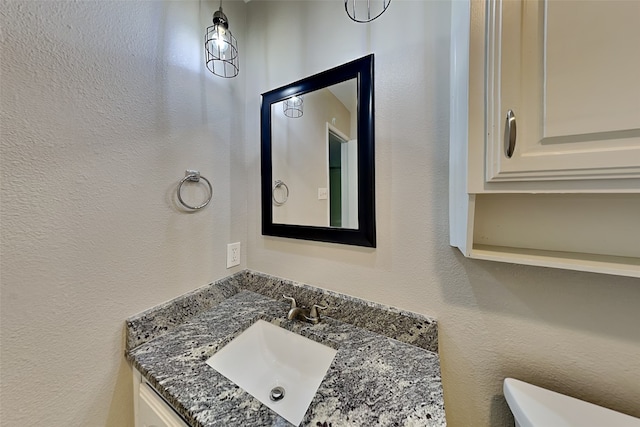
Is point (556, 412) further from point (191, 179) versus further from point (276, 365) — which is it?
point (191, 179)

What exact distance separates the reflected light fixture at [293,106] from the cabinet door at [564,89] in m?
0.76

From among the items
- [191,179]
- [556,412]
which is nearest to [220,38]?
[191,179]

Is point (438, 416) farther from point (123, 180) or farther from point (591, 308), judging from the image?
point (123, 180)

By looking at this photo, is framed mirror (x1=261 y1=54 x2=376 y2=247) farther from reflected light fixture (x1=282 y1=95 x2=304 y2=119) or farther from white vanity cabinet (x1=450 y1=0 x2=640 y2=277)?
white vanity cabinet (x1=450 y1=0 x2=640 y2=277)

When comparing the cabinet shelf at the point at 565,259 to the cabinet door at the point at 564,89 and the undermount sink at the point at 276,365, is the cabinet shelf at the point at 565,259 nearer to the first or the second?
the cabinet door at the point at 564,89

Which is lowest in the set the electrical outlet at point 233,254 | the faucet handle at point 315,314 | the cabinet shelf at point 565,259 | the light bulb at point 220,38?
the faucet handle at point 315,314

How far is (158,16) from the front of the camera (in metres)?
0.84

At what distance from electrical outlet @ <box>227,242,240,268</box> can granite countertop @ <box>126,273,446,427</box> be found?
0.92 ft

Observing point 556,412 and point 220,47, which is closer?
point 556,412

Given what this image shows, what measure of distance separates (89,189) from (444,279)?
3.95 ft

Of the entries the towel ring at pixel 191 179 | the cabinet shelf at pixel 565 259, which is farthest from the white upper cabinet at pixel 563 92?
the towel ring at pixel 191 179

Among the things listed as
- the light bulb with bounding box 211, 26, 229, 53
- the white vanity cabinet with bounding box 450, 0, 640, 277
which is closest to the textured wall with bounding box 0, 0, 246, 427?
the light bulb with bounding box 211, 26, 229, 53

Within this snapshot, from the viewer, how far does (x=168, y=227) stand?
89cm

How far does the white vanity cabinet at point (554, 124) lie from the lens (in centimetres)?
44
